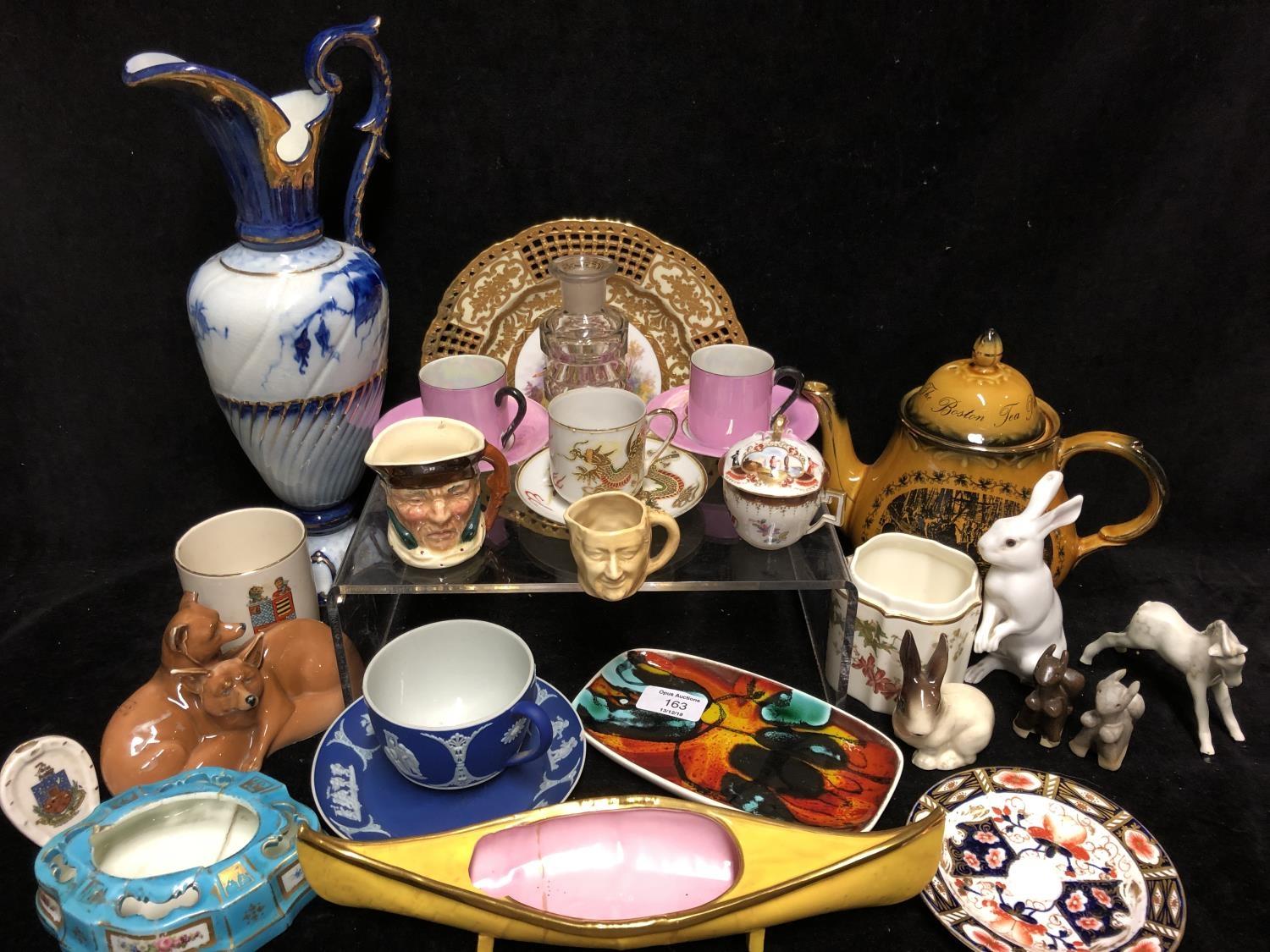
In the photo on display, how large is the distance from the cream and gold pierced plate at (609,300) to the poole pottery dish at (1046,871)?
71 cm

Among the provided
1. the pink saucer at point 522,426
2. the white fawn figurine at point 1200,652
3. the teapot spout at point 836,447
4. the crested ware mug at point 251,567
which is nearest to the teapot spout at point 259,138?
the pink saucer at point 522,426

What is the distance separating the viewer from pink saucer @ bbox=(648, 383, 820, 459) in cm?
129

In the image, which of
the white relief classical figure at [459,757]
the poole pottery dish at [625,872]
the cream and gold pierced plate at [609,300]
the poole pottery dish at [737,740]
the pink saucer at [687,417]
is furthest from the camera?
the cream and gold pierced plate at [609,300]

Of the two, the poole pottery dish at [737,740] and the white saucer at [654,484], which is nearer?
the poole pottery dish at [737,740]

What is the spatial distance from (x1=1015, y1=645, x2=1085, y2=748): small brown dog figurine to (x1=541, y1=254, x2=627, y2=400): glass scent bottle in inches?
26.4

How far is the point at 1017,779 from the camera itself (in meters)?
1.11

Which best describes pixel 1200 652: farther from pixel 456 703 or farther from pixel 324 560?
pixel 324 560

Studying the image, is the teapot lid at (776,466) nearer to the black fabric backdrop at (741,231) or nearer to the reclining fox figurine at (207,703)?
the black fabric backdrop at (741,231)

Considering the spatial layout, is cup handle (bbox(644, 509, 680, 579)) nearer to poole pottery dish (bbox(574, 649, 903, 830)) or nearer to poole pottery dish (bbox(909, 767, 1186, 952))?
poole pottery dish (bbox(574, 649, 903, 830))

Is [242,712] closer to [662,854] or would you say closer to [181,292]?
[662,854]

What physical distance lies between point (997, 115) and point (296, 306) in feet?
3.30

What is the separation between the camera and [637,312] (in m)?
1.43

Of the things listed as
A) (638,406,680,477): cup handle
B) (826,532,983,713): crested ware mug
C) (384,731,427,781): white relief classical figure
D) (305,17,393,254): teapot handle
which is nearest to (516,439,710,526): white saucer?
(638,406,680,477): cup handle

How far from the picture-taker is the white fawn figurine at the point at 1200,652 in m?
1.16
